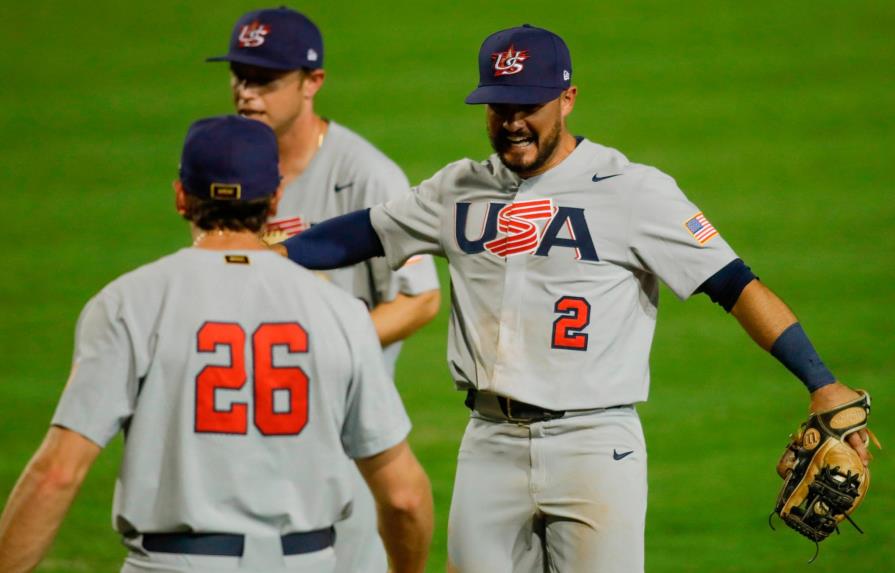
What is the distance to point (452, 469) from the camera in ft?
28.4

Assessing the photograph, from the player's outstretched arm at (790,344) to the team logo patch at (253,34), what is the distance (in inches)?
79.7

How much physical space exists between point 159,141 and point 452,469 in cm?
772

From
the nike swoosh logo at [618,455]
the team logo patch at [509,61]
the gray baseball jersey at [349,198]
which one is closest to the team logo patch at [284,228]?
the gray baseball jersey at [349,198]

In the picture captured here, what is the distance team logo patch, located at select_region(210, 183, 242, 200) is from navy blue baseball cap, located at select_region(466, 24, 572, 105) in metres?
1.15

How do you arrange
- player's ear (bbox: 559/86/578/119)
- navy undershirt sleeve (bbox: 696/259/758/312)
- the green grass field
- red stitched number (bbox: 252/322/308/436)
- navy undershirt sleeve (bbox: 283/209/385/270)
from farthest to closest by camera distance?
the green grass field, navy undershirt sleeve (bbox: 283/209/385/270), player's ear (bbox: 559/86/578/119), navy undershirt sleeve (bbox: 696/259/758/312), red stitched number (bbox: 252/322/308/436)

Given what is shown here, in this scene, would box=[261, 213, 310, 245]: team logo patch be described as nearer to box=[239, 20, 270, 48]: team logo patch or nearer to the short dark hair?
box=[239, 20, 270, 48]: team logo patch

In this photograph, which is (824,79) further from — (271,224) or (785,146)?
(271,224)

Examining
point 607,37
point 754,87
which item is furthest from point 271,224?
point 607,37

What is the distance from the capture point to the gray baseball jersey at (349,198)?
5.38m

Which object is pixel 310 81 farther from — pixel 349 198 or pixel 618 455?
pixel 618 455

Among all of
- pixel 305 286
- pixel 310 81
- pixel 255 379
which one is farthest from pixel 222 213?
pixel 310 81

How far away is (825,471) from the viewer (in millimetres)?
4375

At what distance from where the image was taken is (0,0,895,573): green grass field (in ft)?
27.8

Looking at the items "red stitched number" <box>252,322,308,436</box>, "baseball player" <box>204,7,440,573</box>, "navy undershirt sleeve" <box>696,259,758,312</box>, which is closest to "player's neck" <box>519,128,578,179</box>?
"navy undershirt sleeve" <box>696,259,758,312</box>
